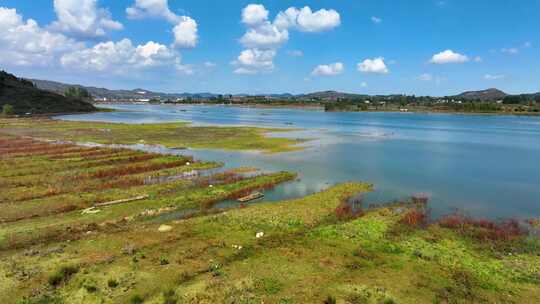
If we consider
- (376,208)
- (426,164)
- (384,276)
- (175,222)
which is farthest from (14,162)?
(426,164)

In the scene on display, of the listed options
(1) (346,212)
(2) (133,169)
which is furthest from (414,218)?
(2) (133,169)

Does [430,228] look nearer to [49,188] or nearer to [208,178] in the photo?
[208,178]

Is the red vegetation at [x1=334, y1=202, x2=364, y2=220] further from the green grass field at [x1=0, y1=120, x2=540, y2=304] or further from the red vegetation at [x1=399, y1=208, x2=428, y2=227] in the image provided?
the red vegetation at [x1=399, y1=208, x2=428, y2=227]

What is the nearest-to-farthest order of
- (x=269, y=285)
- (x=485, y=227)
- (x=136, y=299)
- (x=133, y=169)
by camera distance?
(x=136, y=299), (x=269, y=285), (x=485, y=227), (x=133, y=169)

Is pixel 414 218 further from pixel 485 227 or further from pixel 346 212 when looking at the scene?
pixel 346 212

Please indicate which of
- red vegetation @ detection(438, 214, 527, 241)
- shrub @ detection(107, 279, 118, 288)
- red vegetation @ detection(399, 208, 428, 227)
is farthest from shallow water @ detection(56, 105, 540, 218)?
shrub @ detection(107, 279, 118, 288)

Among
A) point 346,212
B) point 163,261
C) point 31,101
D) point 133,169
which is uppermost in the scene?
point 31,101

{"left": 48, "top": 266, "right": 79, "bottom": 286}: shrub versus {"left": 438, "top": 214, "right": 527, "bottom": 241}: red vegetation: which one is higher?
{"left": 48, "top": 266, "right": 79, "bottom": 286}: shrub

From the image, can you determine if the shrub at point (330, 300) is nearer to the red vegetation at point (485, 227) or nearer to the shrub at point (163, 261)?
the shrub at point (163, 261)
